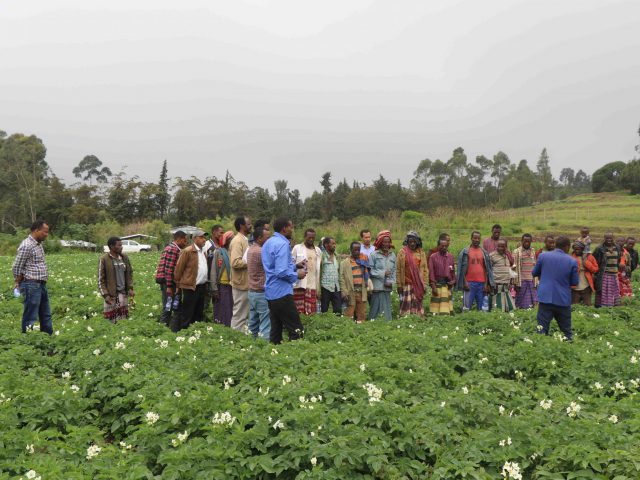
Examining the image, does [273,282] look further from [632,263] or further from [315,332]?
[632,263]

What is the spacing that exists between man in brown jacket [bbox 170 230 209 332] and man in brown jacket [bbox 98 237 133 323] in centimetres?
113

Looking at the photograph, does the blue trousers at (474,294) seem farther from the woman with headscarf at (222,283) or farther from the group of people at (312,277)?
the woman with headscarf at (222,283)

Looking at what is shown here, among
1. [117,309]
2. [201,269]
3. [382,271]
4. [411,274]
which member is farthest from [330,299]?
[117,309]

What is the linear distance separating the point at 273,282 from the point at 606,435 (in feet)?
16.0

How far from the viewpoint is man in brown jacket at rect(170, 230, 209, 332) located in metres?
8.88

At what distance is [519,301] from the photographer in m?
12.5

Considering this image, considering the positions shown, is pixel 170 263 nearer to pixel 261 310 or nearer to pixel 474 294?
pixel 261 310

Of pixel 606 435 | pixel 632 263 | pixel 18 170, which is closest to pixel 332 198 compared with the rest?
pixel 18 170

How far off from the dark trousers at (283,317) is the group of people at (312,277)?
A: 17 mm

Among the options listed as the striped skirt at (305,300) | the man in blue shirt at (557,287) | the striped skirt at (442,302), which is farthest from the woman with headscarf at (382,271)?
the man in blue shirt at (557,287)

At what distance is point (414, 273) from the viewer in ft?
35.3

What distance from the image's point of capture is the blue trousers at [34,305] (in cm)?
846

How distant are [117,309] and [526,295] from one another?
390 inches

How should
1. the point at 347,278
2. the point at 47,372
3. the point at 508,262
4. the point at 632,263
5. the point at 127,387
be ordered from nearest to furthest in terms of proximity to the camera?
the point at 127,387 < the point at 47,372 < the point at 347,278 < the point at 508,262 < the point at 632,263
